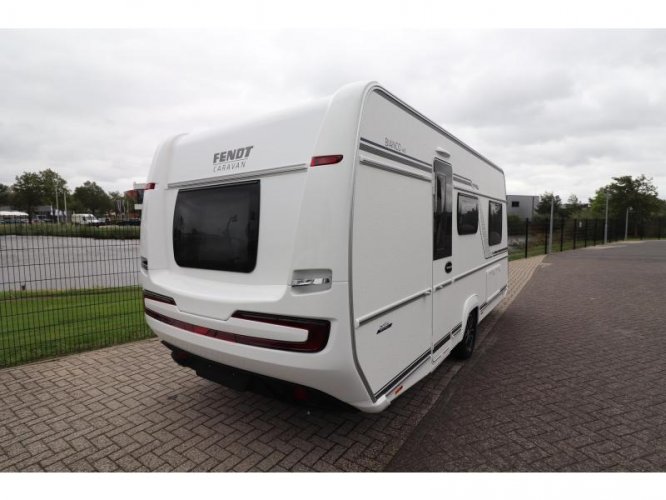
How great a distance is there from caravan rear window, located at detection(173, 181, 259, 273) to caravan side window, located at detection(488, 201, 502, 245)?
13.3ft

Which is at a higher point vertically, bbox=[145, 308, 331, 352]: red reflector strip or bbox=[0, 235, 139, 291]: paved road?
bbox=[0, 235, 139, 291]: paved road

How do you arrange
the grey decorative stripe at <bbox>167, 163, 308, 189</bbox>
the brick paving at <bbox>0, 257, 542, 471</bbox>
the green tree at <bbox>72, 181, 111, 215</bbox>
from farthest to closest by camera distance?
the green tree at <bbox>72, 181, 111, 215</bbox> → the brick paving at <bbox>0, 257, 542, 471</bbox> → the grey decorative stripe at <bbox>167, 163, 308, 189</bbox>

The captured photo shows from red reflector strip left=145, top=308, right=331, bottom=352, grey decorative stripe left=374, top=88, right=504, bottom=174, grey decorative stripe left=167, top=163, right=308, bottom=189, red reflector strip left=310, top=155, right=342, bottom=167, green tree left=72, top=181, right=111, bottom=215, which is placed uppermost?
green tree left=72, top=181, right=111, bottom=215

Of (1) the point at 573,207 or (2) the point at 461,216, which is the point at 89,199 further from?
(1) the point at 573,207

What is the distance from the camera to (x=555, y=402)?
3754 millimetres

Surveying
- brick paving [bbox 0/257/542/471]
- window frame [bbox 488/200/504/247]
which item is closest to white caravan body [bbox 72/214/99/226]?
brick paving [bbox 0/257/542/471]

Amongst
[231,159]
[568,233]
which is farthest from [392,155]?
[568,233]

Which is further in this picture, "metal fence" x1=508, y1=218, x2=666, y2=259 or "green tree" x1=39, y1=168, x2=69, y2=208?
"green tree" x1=39, y1=168, x2=69, y2=208

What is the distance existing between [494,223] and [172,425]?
510 centimetres

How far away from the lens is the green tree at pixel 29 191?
4666 cm

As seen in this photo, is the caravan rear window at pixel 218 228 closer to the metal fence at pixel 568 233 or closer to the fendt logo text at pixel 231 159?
the fendt logo text at pixel 231 159

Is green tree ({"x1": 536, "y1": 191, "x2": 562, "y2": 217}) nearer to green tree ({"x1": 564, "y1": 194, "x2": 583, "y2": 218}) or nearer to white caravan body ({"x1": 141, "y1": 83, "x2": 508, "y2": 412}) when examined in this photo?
green tree ({"x1": 564, "y1": 194, "x2": 583, "y2": 218})

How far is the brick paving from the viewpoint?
9.23 ft

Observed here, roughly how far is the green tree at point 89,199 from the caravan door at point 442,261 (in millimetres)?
59812
